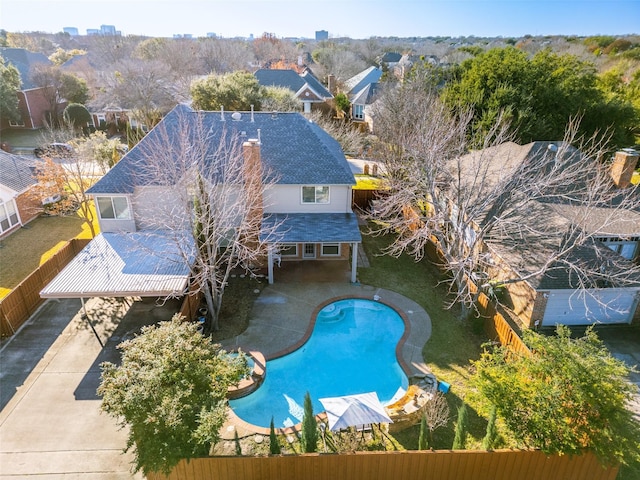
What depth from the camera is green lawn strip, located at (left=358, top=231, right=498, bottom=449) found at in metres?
14.9

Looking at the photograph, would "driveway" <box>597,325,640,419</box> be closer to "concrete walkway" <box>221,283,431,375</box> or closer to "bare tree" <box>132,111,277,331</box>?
"concrete walkway" <box>221,283,431,375</box>

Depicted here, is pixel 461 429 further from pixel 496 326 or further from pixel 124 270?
pixel 124 270

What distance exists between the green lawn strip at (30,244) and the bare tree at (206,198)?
788cm

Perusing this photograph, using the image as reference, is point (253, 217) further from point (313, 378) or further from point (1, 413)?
point (1, 413)

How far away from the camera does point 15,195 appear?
94.1 feet

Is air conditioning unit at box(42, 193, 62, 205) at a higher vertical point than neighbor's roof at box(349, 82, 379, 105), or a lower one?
lower

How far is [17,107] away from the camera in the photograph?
51.5m

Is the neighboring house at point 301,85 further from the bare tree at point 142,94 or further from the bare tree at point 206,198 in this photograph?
the bare tree at point 206,198

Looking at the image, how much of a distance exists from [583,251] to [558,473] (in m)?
12.3

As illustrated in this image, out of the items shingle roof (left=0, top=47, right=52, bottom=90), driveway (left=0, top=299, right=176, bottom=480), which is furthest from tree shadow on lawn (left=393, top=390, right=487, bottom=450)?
shingle roof (left=0, top=47, right=52, bottom=90)

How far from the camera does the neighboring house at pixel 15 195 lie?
92.9ft

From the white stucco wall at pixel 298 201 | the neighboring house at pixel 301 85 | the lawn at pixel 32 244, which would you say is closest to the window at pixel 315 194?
the white stucco wall at pixel 298 201

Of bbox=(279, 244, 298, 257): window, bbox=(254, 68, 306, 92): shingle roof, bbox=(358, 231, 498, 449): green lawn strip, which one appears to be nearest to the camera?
bbox=(358, 231, 498, 449): green lawn strip

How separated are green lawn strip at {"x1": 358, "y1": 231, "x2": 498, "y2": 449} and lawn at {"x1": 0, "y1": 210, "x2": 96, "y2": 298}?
2021 cm
